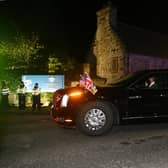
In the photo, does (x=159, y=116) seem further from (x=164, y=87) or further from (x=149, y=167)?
(x=149, y=167)

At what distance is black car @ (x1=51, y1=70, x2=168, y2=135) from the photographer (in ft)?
32.9

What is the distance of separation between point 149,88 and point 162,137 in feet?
4.99

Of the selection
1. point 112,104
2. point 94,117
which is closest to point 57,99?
point 94,117

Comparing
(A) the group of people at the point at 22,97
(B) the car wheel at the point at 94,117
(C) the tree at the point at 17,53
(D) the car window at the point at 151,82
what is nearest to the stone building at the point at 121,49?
(C) the tree at the point at 17,53

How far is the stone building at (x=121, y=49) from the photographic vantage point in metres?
25.9

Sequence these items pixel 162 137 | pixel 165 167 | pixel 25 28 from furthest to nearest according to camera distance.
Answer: pixel 25 28, pixel 162 137, pixel 165 167

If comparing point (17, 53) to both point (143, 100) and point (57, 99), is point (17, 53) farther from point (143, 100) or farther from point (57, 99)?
point (143, 100)

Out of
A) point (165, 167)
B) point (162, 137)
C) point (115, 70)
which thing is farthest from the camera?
point (115, 70)

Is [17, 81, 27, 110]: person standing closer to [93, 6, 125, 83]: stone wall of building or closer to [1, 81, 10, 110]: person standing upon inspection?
[1, 81, 10, 110]: person standing

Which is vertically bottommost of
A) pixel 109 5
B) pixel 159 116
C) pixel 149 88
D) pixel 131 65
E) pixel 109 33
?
pixel 159 116

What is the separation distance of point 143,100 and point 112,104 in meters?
0.79

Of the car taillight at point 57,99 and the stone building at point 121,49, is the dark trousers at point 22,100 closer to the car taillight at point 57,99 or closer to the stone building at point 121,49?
the car taillight at point 57,99

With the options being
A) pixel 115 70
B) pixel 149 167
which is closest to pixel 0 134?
pixel 149 167

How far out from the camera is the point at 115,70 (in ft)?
90.1
